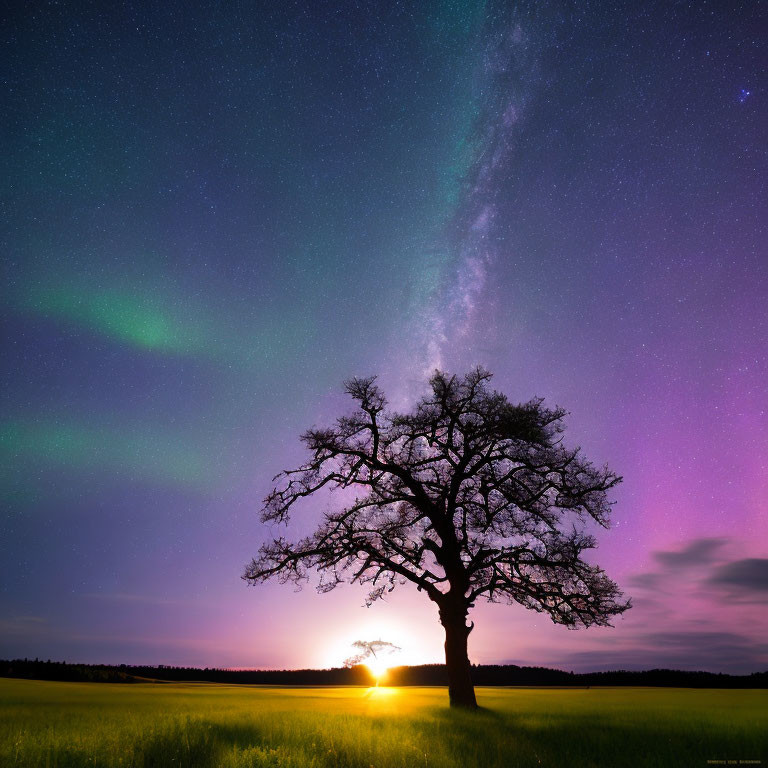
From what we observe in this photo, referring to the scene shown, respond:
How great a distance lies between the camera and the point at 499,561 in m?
22.0

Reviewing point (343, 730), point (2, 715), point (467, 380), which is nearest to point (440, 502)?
point (467, 380)

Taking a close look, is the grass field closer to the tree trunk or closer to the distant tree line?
the tree trunk

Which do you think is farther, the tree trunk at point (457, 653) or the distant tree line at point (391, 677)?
the distant tree line at point (391, 677)

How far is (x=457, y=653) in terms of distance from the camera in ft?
70.2

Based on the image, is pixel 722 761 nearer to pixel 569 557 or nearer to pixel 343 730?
pixel 343 730

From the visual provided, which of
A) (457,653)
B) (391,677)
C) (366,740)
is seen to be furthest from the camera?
(391,677)

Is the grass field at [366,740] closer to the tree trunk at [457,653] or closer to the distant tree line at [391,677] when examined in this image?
the tree trunk at [457,653]

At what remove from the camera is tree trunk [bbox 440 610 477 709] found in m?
21.0

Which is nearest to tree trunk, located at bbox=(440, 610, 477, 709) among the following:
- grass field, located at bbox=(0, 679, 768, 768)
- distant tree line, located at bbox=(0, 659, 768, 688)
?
grass field, located at bbox=(0, 679, 768, 768)

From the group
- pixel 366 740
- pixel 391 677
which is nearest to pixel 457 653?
pixel 366 740

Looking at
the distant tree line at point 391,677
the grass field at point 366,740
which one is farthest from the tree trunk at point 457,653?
the distant tree line at point 391,677

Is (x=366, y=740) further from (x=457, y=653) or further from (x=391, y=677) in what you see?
(x=391, y=677)

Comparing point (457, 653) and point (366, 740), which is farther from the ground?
point (457, 653)

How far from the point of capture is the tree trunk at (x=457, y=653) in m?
21.0
